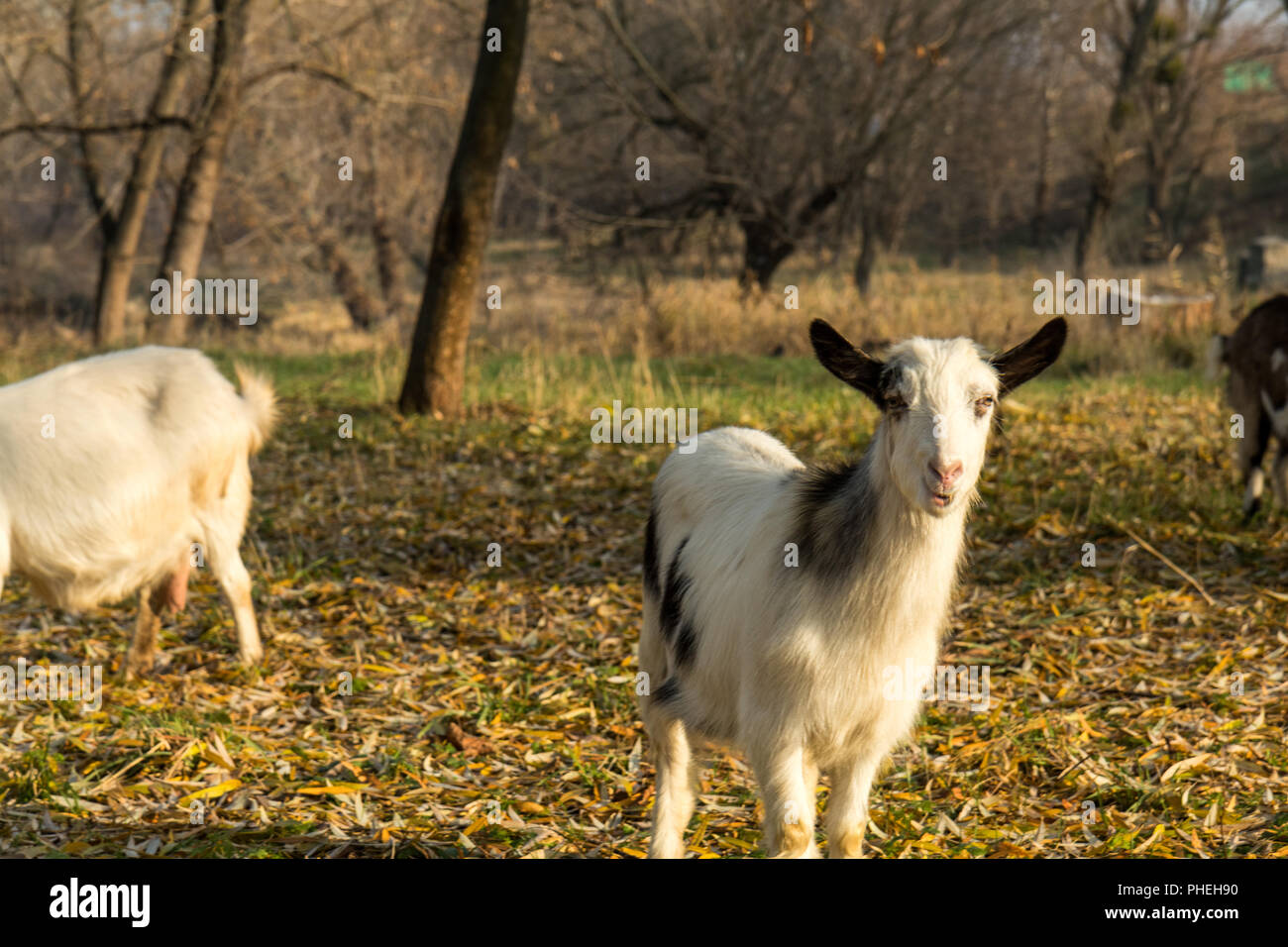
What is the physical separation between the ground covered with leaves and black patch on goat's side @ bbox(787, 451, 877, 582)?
4.13ft

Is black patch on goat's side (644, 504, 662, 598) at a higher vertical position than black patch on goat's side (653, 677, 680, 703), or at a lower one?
higher

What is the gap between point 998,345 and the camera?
568 inches

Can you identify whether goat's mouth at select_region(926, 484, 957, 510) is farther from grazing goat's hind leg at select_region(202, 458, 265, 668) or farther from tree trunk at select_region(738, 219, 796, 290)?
tree trunk at select_region(738, 219, 796, 290)

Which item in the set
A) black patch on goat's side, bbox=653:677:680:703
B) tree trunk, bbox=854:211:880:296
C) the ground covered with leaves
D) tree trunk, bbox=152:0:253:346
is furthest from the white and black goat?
tree trunk, bbox=854:211:880:296

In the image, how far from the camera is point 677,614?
424cm

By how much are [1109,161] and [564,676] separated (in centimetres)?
1580

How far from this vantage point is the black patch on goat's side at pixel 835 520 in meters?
3.62

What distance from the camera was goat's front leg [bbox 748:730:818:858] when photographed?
3.59 m

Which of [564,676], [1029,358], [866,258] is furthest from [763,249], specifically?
[1029,358]

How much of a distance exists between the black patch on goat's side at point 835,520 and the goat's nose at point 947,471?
36cm

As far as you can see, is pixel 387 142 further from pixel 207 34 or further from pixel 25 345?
pixel 25 345

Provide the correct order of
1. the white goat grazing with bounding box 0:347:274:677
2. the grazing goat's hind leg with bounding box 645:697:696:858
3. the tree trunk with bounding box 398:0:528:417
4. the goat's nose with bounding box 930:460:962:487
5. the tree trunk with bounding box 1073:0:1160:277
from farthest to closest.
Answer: the tree trunk with bounding box 1073:0:1160:277 < the tree trunk with bounding box 398:0:528:417 < the white goat grazing with bounding box 0:347:274:677 < the grazing goat's hind leg with bounding box 645:697:696:858 < the goat's nose with bounding box 930:460:962:487

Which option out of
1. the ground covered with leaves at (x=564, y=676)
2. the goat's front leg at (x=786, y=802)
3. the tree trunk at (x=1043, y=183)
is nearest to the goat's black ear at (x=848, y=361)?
the goat's front leg at (x=786, y=802)
